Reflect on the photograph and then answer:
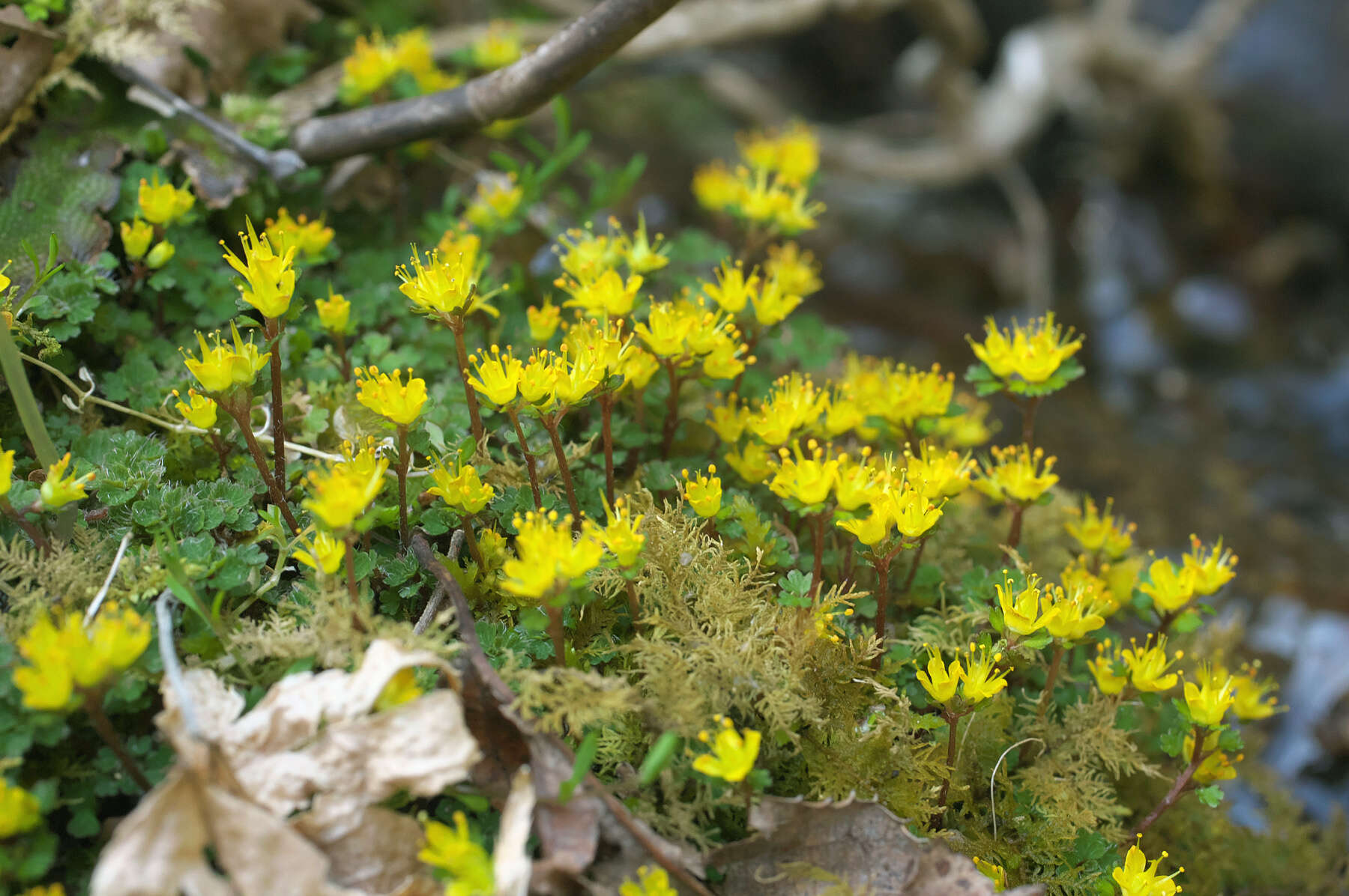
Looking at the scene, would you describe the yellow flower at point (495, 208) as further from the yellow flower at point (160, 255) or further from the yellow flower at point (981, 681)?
the yellow flower at point (981, 681)

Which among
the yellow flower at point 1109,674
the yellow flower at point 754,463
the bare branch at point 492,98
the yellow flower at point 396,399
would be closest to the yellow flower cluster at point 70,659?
the yellow flower at point 396,399

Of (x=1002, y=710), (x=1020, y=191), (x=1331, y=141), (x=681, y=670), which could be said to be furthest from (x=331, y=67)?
(x=1331, y=141)

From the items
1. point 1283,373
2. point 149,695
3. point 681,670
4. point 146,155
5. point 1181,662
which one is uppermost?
point 146,155

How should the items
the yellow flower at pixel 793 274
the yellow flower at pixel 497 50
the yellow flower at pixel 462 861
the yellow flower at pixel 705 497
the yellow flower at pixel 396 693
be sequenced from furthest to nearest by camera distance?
1. the yellow flower at pixel 497 50
2. the yellow flower at pixel 793 274
3. the yellow flower at pixel 705 497
4. the yellow flower at pixel 396 693
5. the yellow flower at pixel 462 861

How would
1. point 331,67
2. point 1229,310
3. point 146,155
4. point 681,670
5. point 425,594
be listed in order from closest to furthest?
point 681,670
point 425,594
point 146,155
point 331,67
point 1229,310

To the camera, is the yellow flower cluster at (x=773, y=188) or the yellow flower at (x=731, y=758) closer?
the yellow flower at (x=731, y=758)

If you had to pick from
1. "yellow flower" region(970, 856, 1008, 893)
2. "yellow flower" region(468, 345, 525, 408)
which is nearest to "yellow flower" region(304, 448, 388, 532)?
"yellow flower" region(468, 345, 525, 408)

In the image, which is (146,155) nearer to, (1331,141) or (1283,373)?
(1283,373)

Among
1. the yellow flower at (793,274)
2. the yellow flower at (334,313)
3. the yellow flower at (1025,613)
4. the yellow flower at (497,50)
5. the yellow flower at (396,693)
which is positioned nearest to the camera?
the yellow flower at (396,693)
